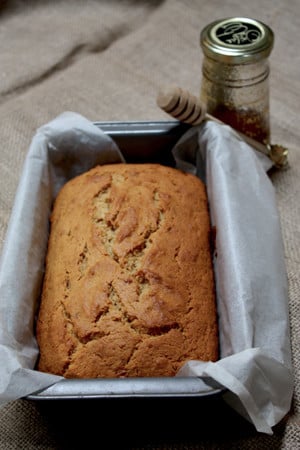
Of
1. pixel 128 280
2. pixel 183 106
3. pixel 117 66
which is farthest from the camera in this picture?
pixel 117 66

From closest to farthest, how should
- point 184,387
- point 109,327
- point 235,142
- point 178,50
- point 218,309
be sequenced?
point 184,387, point 109,327, point 218,309, point 235,142, point 178,50

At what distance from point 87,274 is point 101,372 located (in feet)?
0.63

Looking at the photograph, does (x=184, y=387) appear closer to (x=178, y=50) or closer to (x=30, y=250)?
(x=30, y=250)

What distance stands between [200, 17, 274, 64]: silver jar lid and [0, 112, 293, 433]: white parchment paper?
159 millimetres

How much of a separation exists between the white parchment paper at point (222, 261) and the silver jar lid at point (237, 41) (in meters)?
0.16

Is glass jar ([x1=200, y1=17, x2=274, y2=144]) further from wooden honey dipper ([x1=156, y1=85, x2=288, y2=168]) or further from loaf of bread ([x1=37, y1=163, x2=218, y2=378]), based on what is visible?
loaf of bread ([x1=37, y1=163, x2=218, y2=378])

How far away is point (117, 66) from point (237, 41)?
25.6 inches

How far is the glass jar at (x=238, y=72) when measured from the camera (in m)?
1.34

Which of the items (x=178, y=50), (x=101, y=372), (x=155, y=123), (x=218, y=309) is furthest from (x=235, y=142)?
(x=178, y=50)

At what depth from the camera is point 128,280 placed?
1.08 meters

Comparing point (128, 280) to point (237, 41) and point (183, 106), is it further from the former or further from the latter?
point (237, 41)

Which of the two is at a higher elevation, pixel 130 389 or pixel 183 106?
pixel 183 106

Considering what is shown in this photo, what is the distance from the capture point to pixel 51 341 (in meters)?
1.06

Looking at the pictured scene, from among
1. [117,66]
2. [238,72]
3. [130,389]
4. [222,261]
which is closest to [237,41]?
[238,72]
